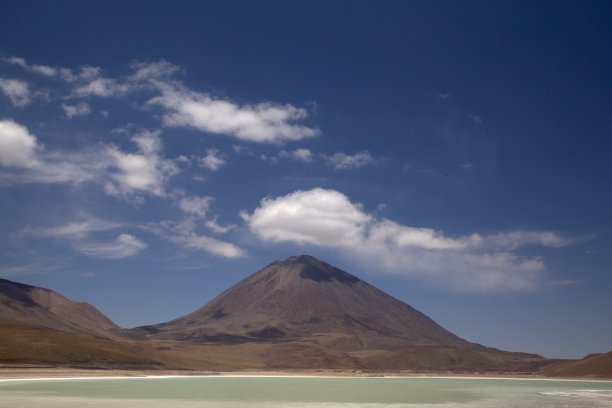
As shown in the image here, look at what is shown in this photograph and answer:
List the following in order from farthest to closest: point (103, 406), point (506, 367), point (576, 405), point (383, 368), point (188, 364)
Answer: point (506, 367), point (383, 368), point (188, 364), point (576, 405), point (103, 406)

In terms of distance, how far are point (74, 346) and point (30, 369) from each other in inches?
897

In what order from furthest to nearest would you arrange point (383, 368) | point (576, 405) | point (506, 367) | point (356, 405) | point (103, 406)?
point (506, 367) → point (383, 368) → point (576, 405) → point (356, 405) → point (103, 406)

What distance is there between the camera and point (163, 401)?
48438 millimetres

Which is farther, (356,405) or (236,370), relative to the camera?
(236,370)

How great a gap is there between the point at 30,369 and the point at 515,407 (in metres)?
73.2

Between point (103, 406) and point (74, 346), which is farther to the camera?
point (74, 346)

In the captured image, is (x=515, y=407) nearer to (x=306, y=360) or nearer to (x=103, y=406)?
(x=103, y=406)

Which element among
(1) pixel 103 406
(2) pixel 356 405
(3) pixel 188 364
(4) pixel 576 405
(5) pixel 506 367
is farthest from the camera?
(5) pixel 506 367

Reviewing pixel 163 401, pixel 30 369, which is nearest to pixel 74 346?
pixel 30 369

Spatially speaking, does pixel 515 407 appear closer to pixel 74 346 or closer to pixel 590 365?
pixel 74 346

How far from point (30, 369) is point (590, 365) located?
389 ft

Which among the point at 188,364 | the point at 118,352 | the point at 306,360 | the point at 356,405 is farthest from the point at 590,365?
the point at 356,405

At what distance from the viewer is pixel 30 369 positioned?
90938 mm

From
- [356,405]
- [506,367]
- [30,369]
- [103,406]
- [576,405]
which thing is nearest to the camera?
[103,406]
